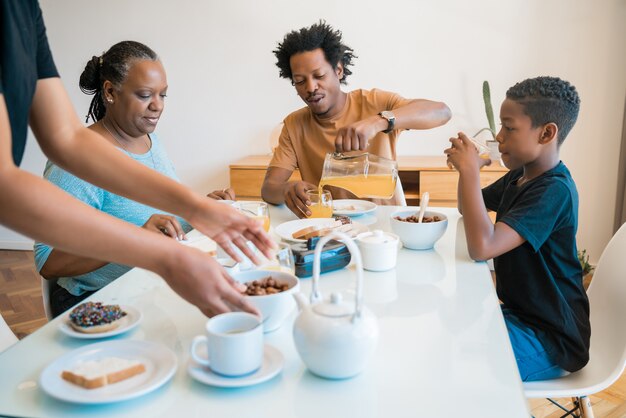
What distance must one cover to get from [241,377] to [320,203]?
0.95 meters

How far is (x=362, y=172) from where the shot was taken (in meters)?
1.69

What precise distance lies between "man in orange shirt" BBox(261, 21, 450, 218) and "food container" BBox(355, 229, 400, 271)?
64 centimetres

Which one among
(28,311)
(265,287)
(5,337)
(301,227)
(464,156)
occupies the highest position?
(464,156)

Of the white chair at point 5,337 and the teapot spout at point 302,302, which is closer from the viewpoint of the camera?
the teapot spout at point 302,302

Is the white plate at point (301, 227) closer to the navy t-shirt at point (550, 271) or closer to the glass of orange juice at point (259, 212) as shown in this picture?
the glass of orange juice at point (259, 212)

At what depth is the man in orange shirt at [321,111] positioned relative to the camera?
212cm

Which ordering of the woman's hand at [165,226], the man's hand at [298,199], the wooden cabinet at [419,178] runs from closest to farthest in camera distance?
the woman's hand at [165,226], the man's hand at [298,199], the wooden cabinet at [419,178]

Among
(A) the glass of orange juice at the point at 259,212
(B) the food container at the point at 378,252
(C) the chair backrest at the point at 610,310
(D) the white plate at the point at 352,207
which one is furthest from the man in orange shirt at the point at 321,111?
(C) the chair backrest at the point at 610,310

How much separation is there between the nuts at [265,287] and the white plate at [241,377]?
128 millimetres

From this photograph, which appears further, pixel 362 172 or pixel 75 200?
pixel 362 172

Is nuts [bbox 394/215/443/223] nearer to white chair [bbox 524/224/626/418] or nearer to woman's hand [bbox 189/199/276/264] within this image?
white chair [bbox 524/224/626/418]

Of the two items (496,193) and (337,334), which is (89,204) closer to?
(337,334)

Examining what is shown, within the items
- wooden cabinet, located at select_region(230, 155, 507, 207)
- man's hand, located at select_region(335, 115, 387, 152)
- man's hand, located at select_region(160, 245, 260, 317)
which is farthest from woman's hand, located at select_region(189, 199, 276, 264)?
wooden cabinet, located at select_region(230, 155, 507, 207)

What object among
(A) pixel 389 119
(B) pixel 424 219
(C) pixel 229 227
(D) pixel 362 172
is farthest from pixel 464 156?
(C) pixel 229 227
